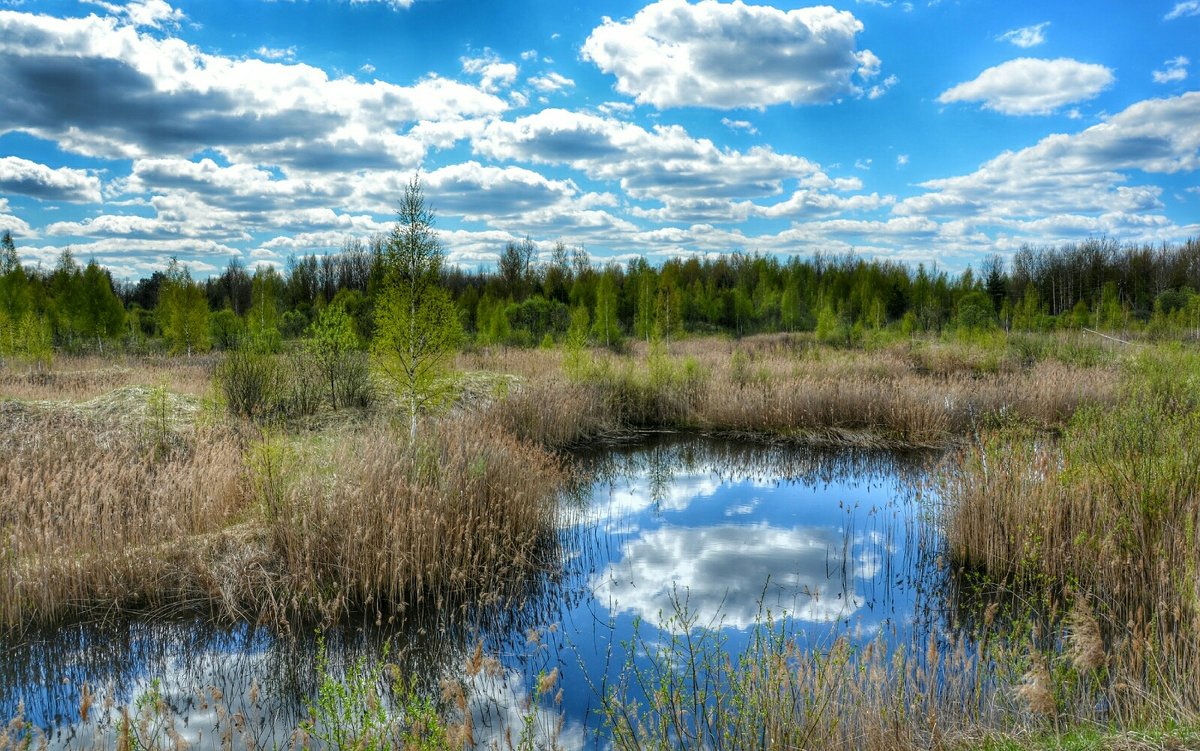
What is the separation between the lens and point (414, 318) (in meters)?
9.23

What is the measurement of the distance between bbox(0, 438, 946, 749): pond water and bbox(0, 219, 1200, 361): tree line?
444 centimetres

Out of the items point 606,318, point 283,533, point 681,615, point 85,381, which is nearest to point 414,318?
point 283,533

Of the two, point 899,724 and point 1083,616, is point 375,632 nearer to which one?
point 899,724

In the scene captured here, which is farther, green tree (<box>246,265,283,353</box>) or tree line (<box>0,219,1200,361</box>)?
tree line (<box>0,219,1200,361</box>)

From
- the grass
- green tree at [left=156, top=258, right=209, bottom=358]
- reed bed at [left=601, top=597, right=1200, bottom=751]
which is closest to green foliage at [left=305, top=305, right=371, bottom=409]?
the grass

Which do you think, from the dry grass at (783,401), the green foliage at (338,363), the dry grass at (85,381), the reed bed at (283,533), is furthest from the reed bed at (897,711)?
the dry grass at (85,381)

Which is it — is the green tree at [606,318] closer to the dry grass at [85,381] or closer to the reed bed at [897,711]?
the dry grass at [85,381]

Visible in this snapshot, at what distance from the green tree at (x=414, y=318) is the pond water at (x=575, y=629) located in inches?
99.1

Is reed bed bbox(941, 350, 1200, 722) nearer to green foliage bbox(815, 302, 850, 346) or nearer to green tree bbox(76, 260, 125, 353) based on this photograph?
green foliage bbox(815, 302, 850, 346)

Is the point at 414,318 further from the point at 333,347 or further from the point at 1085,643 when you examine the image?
the point at 1085,643

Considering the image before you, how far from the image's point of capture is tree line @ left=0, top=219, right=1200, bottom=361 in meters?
27.9

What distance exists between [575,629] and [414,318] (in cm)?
497

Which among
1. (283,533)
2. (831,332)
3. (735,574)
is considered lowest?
(735,574)

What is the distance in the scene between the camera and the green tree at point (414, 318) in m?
9.20
